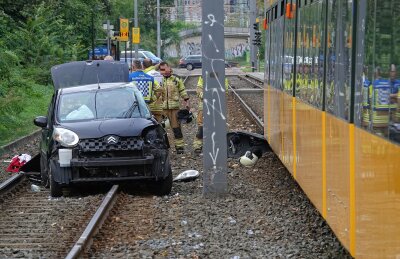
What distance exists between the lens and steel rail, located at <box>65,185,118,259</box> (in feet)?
27.2

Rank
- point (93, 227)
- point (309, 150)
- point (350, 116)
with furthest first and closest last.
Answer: point (309, 150), point (93, 227), point (350, 116)

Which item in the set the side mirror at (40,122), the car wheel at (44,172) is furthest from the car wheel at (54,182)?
the side mirror at (40,122)

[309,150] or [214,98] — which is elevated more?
[214,98]

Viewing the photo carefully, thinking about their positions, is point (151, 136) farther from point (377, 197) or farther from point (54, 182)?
point (377, 197)

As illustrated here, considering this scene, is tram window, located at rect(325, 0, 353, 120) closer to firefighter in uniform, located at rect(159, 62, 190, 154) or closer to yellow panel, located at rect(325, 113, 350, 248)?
yellow panel, located at rect(325, 113, 350, 248)

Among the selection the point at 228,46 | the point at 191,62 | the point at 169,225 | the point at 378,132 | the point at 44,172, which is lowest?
the point at 169,225

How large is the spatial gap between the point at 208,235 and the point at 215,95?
3391mm

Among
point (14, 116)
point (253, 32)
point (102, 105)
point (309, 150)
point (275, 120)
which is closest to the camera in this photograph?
point (309, 150)

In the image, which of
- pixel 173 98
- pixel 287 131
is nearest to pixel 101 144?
pixel 287 131

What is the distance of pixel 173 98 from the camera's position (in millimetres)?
17562

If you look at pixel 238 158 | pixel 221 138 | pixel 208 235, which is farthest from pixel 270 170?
pixel 208 235

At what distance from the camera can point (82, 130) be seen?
12.4 metres

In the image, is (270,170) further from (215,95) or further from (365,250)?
(365,250)

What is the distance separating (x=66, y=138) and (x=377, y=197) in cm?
712
